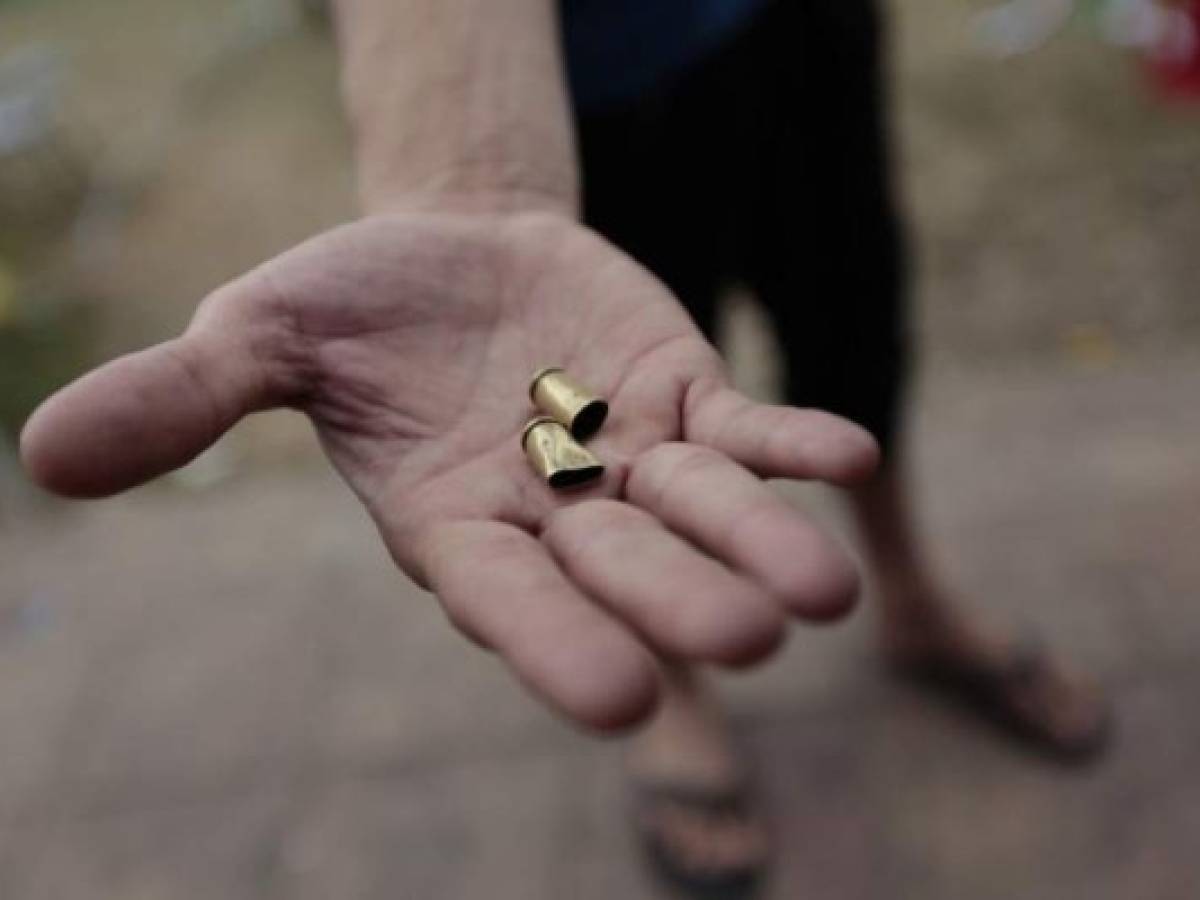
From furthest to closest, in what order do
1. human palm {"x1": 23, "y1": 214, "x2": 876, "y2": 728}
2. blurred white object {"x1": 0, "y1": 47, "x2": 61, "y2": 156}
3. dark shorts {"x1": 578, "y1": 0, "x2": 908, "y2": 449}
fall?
blurred white object {"x1": 0, "y1": 47, "x2": 61, "y2": 156} → dark shorts {"x1": 578, "y1": 0, "x2": 908, "y2": 449} → human palm {"x1": 23, "y1": 214, "x2": 876, "y2": 728}

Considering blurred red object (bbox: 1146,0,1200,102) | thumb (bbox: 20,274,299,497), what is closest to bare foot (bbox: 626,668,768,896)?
thumb (bbox: 20,274,299,497)

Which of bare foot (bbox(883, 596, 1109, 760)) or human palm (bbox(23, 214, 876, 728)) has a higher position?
human palm (bbox(23, 214, 876, 728))

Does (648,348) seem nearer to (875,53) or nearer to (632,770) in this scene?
(875,53)

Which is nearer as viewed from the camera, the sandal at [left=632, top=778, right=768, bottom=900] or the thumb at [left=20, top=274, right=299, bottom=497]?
the thumb at [left=20, top=274, right=299, bottom=497]

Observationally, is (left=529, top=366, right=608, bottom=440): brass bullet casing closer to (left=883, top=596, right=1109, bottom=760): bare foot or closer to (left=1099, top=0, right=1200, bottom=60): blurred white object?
(left=883, top=596, right=1109, bottom=760): bare foot

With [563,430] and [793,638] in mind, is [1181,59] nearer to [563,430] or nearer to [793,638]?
[793,638]

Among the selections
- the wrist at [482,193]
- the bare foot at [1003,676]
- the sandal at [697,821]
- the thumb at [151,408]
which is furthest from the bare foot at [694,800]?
the thumb at [151,408]

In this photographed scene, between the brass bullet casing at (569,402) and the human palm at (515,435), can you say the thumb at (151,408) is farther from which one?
the brass bullet casing at (569,402)
